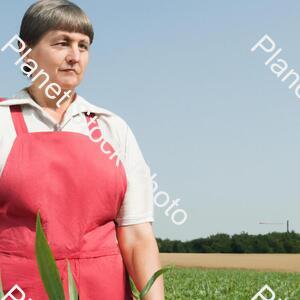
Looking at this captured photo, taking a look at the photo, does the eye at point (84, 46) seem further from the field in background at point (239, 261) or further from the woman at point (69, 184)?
the field in background at point (239, 261)

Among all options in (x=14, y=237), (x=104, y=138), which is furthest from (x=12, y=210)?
(x=104, y=138)

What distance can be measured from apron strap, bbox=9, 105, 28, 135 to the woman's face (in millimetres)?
163

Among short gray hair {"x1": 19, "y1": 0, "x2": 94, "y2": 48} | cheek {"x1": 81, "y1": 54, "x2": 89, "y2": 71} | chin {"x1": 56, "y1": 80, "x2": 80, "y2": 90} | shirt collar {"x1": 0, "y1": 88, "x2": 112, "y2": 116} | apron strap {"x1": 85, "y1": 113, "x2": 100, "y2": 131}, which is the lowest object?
apron strap {"x1": 85, "y1": 113, "x2": 100, "y2": 131}

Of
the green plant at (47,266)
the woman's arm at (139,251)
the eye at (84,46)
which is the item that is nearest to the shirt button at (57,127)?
the eye at (84,46)

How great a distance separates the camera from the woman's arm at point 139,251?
2098mm

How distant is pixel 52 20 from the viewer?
217cm

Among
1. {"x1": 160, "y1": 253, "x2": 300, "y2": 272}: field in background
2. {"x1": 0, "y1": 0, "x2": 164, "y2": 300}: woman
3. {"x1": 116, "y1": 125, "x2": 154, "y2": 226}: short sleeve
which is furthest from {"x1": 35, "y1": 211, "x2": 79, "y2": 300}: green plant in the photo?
{"x1": 160, "y1": 253, "x2": 300, "y2": 272}: field in background

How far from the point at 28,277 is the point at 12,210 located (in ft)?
0.68

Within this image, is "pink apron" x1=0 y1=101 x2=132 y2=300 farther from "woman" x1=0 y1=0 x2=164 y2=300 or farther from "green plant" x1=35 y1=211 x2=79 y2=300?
"green plant" x1=35 y1=211 x2=79 y2=300

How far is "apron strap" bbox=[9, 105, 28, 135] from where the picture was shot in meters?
2.17

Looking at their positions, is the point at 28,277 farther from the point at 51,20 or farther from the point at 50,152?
the point at 51,20

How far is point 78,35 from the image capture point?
2139 millimetres

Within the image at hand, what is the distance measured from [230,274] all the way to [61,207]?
18.4m
